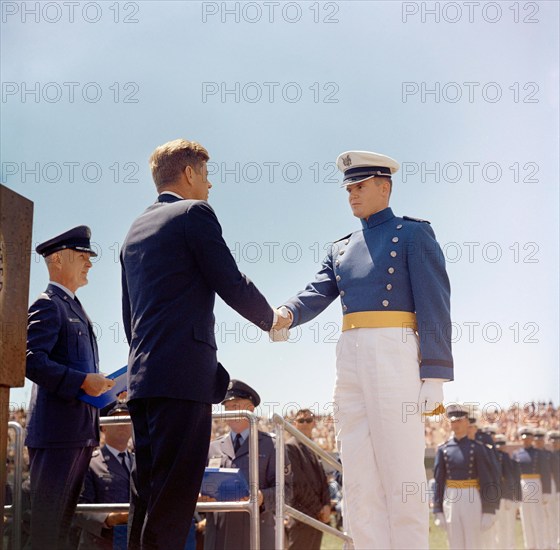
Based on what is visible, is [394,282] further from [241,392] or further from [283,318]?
[241,392]

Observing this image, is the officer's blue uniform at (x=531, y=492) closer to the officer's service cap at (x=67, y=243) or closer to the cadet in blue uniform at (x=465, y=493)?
the cadet in blue uniform at (x=465, y=493)

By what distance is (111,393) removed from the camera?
13.4ft

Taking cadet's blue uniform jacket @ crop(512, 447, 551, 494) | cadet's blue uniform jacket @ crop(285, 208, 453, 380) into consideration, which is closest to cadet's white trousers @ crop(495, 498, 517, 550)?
cadet's blue uniform jacket @ crop(512, 447, 551, 494)

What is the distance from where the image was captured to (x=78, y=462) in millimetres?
4059

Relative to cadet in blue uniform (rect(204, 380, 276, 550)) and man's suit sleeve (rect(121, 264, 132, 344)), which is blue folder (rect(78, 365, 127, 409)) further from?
cadet in blue uniform (rect(204, 380, 276, 550))

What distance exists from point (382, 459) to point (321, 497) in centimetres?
358

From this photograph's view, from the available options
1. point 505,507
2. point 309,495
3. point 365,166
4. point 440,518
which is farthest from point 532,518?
point 365,166

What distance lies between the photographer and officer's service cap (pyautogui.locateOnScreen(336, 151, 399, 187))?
4.34 metres

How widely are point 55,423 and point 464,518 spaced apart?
786 centimetres

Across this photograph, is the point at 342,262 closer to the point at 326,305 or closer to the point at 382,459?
the point at 326,305

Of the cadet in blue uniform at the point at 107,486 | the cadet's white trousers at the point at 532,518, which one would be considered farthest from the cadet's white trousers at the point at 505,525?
the cadet in blue uniform at the point at 107,486

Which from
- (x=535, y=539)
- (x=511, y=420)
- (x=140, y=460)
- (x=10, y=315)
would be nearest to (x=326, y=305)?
(x=140, y=460)

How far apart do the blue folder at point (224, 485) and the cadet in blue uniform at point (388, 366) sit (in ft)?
3.16

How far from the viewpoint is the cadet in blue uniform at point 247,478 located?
5742 mm
